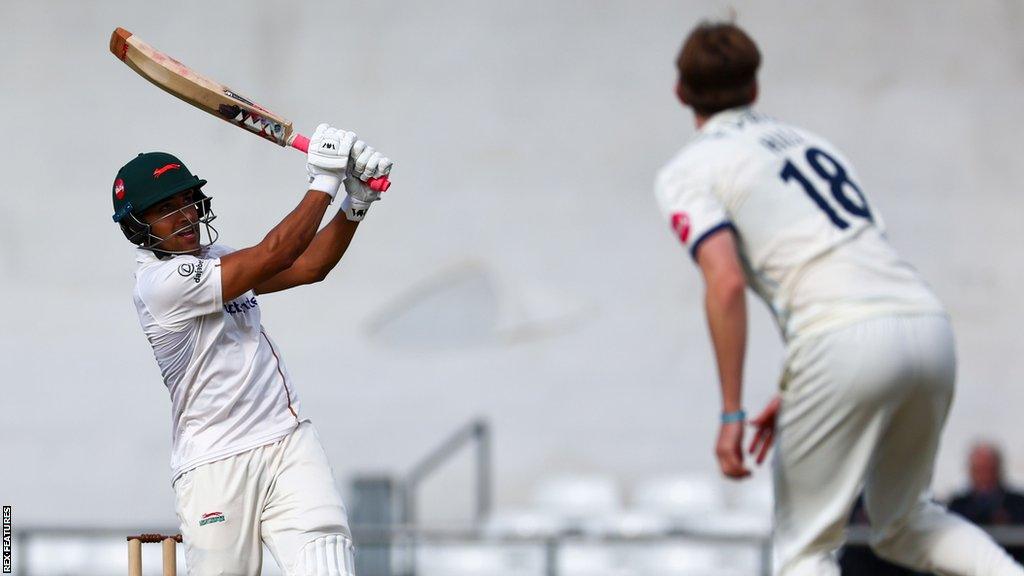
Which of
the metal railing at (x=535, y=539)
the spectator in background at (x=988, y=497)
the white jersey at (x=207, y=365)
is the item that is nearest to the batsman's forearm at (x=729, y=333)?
the white jersey at (x=207, y=365)

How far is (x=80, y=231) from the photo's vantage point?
9.44m

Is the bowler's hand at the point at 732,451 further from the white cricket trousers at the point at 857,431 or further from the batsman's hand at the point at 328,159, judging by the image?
the batsman's hand at the point at 328,159

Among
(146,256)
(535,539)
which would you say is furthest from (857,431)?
(535,539)

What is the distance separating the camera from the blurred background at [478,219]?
9320 mm

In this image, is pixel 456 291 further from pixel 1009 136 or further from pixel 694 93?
pixel 694 93

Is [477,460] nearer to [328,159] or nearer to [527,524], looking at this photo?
[527,524]

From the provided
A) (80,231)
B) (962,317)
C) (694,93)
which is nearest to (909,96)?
(962,317)

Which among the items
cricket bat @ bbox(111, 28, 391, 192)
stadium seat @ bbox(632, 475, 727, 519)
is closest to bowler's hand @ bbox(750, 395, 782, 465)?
cricket bat @ bbox(111, 28, 391, 192)

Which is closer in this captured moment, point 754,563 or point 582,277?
point 754,563

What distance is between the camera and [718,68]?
312cm

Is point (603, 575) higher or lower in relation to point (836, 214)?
lower

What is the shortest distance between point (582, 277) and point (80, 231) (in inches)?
129

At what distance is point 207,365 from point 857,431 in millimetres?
1521

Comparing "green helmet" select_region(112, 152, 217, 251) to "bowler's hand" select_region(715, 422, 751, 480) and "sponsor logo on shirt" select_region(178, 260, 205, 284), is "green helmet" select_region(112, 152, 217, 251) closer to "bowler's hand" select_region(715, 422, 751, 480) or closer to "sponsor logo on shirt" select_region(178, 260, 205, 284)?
"sponsor logo on shirt" select_region(178, 260, 205, 284)
